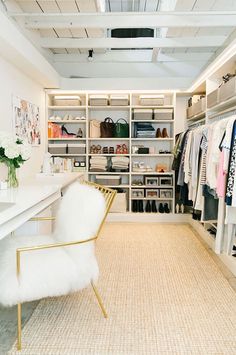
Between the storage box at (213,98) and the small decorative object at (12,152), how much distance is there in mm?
2185

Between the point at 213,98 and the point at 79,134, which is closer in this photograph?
the point at 213,98

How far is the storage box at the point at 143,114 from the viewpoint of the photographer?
5070 millimetres

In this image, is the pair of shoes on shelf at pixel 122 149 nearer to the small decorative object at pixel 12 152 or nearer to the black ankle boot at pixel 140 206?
the black ankle boot at pixel 140 206

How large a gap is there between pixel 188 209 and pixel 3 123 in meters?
3.24

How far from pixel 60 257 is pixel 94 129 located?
11.2 ft

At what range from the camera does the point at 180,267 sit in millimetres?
3170

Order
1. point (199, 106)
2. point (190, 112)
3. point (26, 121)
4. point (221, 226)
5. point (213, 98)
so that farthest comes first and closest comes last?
point (190, 112) → point (199, 106) → point (26, 121) → point (213, 98) → point (221, 226)

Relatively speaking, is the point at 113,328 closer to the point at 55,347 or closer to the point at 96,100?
the point at 55,347

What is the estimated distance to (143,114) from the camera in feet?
16.7

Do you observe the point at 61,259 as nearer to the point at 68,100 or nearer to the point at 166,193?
the point at 166,193

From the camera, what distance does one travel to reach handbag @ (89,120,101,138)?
5.13m

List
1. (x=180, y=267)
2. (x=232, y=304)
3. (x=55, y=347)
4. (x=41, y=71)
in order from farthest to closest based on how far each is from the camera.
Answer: (x=41, y=71), (x=180, y=267), (x=232, y=304), (x=55, y=347)

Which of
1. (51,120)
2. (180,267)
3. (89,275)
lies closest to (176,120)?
(51,120)

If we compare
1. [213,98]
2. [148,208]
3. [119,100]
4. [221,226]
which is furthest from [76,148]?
[221,226]
